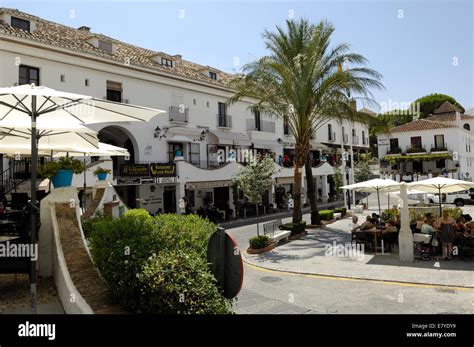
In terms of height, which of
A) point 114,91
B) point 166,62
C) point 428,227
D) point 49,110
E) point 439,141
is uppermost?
point 166,62

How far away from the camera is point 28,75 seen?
17.9m

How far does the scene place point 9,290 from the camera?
643 centimetres

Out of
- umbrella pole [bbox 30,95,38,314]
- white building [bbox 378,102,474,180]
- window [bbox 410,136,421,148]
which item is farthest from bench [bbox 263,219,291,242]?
window [bbox 410,136,421,148]

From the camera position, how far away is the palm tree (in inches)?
751

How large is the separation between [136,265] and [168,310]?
81cm

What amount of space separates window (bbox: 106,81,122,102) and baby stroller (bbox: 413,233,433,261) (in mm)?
17706

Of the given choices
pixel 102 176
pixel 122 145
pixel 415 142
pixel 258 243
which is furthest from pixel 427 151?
pixel 102 176

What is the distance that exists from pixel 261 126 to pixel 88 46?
16651 millimetres

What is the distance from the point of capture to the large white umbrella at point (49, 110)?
552 cm

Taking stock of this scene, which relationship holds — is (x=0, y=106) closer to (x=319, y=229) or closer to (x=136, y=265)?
(x=136, y=265)

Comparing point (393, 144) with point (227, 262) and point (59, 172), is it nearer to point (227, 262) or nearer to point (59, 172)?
point (59, 172)

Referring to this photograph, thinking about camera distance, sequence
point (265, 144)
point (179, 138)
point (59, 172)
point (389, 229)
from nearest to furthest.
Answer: point (59, 172), point (389, 229), point (179, 138), point (265, 144)

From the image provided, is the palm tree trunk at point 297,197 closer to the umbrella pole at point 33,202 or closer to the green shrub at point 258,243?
the green shrub at point 258,243
